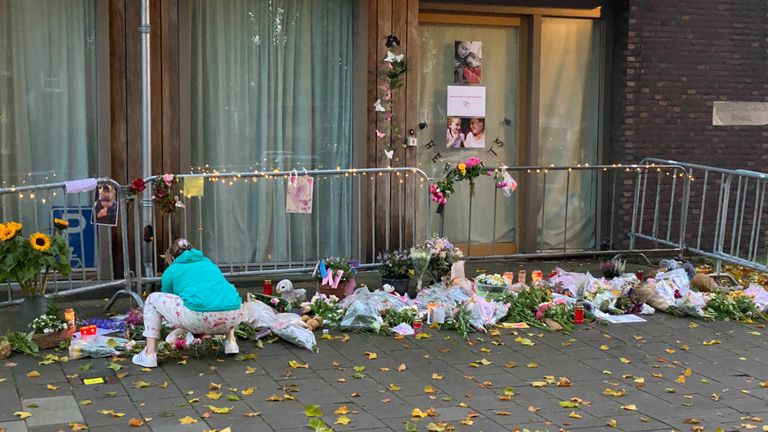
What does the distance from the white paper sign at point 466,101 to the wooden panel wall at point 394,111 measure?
75cm

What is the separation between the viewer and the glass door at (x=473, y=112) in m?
11.4

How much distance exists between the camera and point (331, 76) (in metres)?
10.7

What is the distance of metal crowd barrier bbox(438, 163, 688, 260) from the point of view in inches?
460

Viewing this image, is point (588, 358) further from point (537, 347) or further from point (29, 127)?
point (29, 127)

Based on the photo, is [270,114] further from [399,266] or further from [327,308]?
[327,308]

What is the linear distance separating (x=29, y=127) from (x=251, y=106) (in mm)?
2299

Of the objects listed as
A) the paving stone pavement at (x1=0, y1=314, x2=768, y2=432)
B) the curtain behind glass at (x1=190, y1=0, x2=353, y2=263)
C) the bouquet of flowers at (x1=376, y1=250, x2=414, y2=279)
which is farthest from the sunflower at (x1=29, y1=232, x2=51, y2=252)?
the bouquet of flowers at (x1=376, y1=250, x2=414, y2=279)

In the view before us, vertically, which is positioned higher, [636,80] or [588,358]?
[636,80]

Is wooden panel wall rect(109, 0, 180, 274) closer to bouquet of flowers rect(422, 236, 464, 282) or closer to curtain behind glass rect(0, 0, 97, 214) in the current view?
curtain behind glass rect(0, 0, 97, 214)

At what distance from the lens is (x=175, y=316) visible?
6.87m

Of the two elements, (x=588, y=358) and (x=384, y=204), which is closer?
(x=588, y=358)

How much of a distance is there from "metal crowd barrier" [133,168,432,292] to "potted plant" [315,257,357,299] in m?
1.19

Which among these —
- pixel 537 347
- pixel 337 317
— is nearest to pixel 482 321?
pixel 537 347

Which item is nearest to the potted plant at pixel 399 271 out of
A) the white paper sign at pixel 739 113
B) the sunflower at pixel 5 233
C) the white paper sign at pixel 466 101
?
the white paper sign at pixel 466 101
